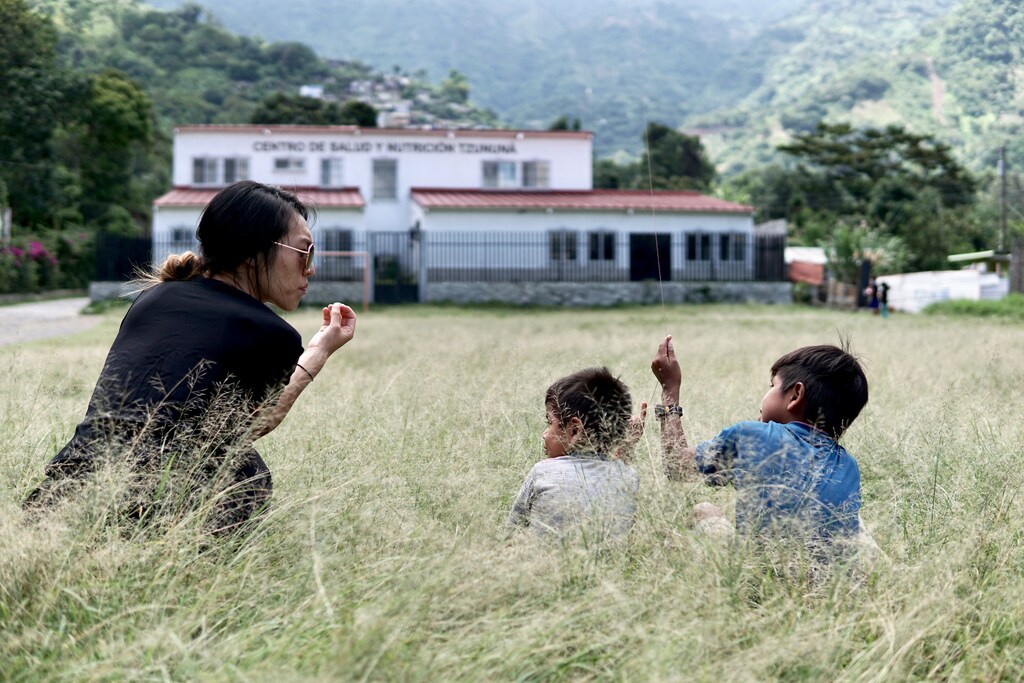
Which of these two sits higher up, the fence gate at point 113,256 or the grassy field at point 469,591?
the fence gate at point 113,256

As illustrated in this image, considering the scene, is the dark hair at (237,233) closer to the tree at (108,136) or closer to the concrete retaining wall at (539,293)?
the concrete retaining wall at (539,293)

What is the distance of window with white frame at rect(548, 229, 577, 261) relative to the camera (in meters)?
30.2

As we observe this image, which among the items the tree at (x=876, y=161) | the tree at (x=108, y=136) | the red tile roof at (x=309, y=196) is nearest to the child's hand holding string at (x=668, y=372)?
the red tile roof at (x=309, y=196)

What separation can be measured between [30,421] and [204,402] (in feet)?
5.14

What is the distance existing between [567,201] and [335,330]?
Answer: 93.5 ft

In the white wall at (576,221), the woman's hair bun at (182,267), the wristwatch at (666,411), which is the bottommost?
the wristwatch at (666,411)

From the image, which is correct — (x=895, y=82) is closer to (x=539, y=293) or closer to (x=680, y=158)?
(x=539, y=293)

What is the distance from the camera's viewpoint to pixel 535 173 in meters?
33.5

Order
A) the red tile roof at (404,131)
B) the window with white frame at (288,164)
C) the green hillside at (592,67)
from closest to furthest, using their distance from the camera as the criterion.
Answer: the red tile roof at (404,131) → the window with white frame at (288,164) → the green hillside at (592,67)

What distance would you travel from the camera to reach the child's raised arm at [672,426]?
9.25ft

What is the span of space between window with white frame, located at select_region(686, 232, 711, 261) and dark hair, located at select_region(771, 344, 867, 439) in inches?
1106

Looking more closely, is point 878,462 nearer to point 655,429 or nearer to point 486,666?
point 655,429

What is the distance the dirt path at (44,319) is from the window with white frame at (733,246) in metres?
18.3

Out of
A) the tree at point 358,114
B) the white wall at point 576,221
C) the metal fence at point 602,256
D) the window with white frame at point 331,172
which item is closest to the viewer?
the metal fence at point 602,256
